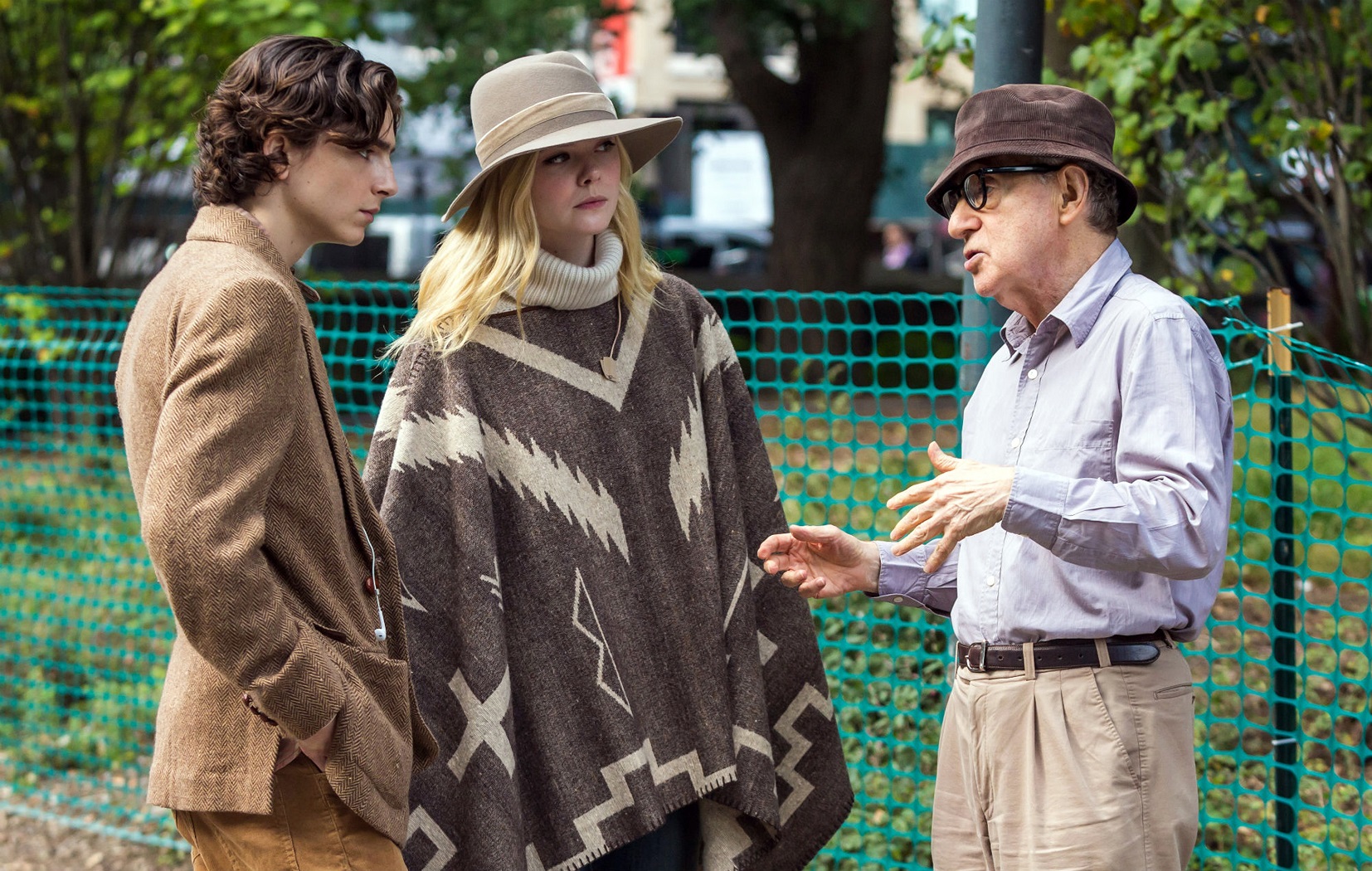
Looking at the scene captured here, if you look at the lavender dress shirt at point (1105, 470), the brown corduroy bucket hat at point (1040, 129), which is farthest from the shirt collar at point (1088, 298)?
the brown corduroy bucket hat at point (1040, 129)

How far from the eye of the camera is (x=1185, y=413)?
1.99m

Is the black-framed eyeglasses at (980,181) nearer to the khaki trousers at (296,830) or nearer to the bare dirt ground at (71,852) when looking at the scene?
the khaki trousers at (296,830)

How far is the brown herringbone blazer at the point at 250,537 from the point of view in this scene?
71.4 inches

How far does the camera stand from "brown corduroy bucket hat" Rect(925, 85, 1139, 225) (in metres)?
2.15

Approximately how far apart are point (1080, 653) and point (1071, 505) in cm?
34

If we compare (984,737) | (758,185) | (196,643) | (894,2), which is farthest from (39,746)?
(758,185)

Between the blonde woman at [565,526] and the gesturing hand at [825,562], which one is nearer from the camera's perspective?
the blonde woman at [565,526]

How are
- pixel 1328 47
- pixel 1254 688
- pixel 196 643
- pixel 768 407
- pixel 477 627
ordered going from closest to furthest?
1. pixel 196 643
2. pixel 477 627
3. pixel 1328 47
4. pixel 1254 688
5. pixel 768 407

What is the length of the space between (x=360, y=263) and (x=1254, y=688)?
1732cm

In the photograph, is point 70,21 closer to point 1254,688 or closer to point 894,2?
point 894,2

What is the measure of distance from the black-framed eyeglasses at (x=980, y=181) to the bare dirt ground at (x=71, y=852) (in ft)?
11.5

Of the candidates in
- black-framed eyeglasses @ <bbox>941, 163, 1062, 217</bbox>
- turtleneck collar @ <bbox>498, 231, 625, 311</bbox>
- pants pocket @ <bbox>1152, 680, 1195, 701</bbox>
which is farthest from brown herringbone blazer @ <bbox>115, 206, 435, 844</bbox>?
pants pocket @ <bbox>1152, 680, 1195, 701</bbox>

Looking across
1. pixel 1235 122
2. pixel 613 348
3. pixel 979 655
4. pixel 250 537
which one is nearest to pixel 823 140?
pixel 1235 122

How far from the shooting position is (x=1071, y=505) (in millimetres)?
1932
